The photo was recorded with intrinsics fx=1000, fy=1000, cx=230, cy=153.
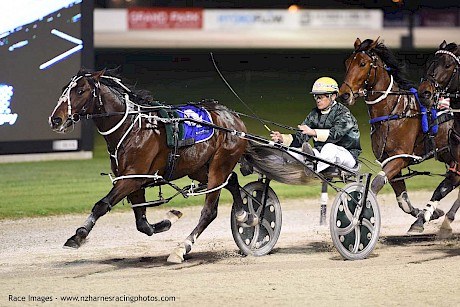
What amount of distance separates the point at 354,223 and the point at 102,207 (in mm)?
1876

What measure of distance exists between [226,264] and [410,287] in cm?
145

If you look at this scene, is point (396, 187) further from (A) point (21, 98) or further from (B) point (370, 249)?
(A) point (21, 98)

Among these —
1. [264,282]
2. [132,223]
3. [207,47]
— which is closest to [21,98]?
[132,223]

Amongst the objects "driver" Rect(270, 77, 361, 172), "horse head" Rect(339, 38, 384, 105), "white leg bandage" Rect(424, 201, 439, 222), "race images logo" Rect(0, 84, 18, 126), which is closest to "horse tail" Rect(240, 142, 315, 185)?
"driver" Rect(270, 77, 361, 172)

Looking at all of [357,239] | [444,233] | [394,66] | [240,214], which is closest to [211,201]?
[240,214]

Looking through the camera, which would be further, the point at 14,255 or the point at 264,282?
the point at 14,255

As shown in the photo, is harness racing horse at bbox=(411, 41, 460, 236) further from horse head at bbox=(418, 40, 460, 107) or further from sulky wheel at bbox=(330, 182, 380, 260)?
sulky wheel at bbox=(330, 182, 380, 260)

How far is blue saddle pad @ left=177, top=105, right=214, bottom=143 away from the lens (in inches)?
280

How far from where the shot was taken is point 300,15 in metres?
30.8

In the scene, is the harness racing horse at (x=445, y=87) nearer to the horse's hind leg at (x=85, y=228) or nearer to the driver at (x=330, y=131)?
the driver at (x=330, y=131)

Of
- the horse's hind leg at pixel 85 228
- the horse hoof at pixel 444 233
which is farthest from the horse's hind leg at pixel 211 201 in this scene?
the horse hoof at pixel 444 233

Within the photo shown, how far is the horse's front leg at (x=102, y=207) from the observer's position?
21.0 ft

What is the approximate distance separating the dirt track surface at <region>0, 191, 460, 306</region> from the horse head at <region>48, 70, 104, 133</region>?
1.02 m

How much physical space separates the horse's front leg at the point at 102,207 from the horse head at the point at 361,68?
2.13 metres
